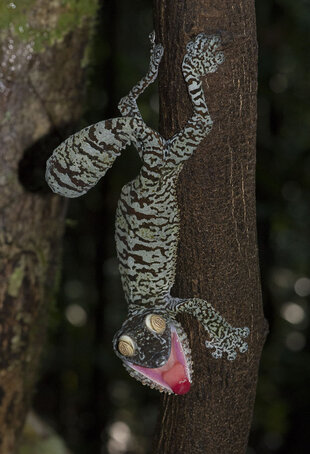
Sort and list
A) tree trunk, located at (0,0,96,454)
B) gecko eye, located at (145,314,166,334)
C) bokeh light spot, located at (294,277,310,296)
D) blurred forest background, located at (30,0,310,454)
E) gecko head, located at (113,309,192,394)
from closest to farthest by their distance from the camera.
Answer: gecko head, located at (113,309,192,394) → gecko eye, located at (145,314,166,334) → tree trunk, located at (0,0,96,454) → blurred forest background, located at (30,0,310,454) → bokeh light spot, located at (294,277,310,296)

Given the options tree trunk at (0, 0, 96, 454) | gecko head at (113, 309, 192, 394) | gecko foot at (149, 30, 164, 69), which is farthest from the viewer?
tree trunk at (0, 0, 96, 454)

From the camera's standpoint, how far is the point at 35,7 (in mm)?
2588

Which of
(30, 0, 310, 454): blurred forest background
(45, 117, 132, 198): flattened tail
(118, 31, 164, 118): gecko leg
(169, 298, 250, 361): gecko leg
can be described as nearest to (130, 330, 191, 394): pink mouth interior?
(169, 298, 250, 361): gecko leg

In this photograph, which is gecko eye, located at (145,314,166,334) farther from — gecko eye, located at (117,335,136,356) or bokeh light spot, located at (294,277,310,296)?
bokeh light spot, located at (294,277,310,296)

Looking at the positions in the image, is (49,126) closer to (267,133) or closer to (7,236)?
(7,236)

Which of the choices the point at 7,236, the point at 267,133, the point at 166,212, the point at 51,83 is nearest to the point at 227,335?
the point at 166,212

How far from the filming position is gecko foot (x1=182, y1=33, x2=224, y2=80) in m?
1.68

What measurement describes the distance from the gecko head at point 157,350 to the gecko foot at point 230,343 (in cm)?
12

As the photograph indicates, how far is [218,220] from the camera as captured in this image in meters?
1.91

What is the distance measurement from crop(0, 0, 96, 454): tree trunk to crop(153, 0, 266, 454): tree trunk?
3.16 ft

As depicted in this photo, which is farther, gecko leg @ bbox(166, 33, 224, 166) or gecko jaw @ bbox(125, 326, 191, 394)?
gecko jaw @ bbox(125, 326, 191, 394)

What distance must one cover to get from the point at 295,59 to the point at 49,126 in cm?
264

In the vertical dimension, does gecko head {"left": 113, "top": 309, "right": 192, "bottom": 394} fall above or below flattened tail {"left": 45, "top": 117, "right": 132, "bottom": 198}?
below

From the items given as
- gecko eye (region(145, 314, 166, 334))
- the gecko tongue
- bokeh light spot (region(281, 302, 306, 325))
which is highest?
gecko eye (region(145, 314, 166, 334))
